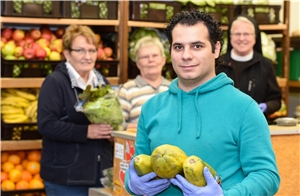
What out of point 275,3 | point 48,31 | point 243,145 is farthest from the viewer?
point 275,3

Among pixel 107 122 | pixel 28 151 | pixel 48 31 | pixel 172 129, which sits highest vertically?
pixel 48 31

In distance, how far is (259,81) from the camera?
15.7 feet

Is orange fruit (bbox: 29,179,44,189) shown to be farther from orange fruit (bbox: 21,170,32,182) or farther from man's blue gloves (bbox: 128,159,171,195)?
man's blue gloves (bbox: 128,159,171,195)

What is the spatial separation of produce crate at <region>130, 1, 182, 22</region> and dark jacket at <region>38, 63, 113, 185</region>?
1.39 m

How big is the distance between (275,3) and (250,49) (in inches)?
70.9

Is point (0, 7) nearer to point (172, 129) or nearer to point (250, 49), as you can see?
point (250, 49)

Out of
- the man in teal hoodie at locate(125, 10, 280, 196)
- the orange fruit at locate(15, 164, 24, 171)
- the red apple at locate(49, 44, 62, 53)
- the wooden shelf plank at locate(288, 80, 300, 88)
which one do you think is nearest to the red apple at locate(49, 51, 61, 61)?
the red apple at locate(49, 44, 62, 53)

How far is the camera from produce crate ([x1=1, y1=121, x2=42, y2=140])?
16.9 feet

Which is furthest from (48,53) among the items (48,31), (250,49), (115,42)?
(250,49)

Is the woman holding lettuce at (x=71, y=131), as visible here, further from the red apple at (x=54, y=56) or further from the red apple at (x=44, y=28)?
the red apple at (x=44, y=28)

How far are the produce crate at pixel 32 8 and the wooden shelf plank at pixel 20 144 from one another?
1075 millimetres

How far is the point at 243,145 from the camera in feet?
6.99

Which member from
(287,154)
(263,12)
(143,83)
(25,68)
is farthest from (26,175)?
(263,12)

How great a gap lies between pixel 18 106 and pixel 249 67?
78.8 inches
